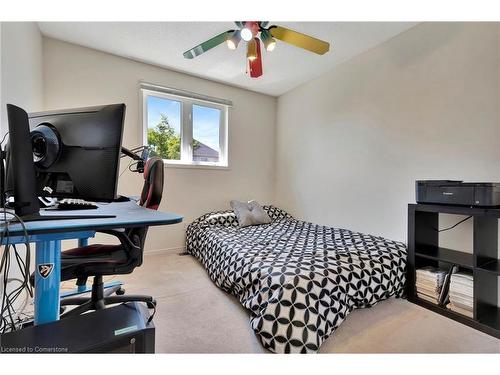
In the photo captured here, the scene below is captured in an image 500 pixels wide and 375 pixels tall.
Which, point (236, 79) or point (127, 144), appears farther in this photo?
point (236, 79)

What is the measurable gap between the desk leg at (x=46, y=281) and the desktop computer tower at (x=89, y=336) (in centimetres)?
13

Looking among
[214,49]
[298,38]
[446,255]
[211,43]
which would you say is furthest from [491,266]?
[214,49]

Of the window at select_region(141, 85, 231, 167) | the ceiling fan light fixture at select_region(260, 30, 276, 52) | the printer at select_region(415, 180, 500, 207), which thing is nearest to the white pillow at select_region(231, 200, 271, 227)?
the window at select_region(141, 85, 231, 167)

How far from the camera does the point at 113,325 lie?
0.88m

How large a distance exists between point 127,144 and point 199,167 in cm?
91

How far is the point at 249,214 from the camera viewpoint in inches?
121

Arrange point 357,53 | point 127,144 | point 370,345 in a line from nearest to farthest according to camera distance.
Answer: point 370,345, point 357,53, point 127,144

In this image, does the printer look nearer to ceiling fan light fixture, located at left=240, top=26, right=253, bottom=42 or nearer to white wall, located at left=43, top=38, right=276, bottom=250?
ceiling fan light fixture, located at left=240, top=26, right=253, bottom=42

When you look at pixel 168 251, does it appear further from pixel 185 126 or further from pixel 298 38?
pixel 298 38

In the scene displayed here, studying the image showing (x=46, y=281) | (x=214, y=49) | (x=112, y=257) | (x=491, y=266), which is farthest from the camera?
(x=214, y=49)

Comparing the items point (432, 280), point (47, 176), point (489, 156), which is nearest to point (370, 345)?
point (432, 280)

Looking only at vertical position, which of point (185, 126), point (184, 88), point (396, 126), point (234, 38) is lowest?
point (396, 126)

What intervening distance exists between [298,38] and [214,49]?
108 cm
